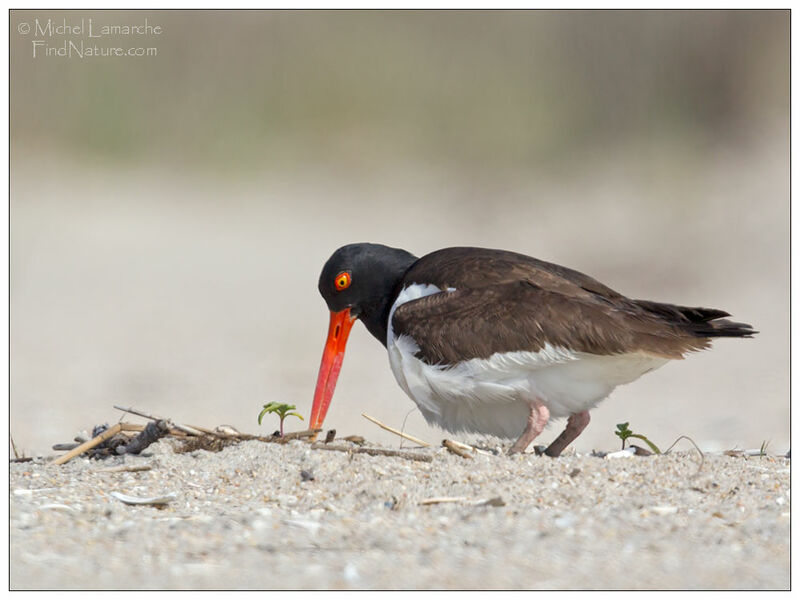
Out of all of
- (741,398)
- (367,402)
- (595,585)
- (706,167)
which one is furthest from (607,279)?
(595,585)

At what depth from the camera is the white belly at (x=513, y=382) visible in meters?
4.48

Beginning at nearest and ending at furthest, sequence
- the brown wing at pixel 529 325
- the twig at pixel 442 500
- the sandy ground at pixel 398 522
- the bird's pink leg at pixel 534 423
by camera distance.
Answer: the sandy ground at pixel 398 522 < the twig at pixel 442 500 < the brown wing at pixel 529 325 < the bird's pink leg at pixel 534 423

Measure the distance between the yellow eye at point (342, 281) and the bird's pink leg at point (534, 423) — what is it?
1196 mm

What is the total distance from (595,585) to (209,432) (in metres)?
1.92

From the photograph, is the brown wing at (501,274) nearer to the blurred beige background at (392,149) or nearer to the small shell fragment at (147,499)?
the small shell fragment at (147,499)

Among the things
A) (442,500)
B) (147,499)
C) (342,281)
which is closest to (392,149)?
(342,281)

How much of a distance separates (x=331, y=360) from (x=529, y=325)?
1.43 m

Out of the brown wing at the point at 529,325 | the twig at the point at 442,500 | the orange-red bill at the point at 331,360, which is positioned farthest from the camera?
the orange-red bill at the point at 331,360

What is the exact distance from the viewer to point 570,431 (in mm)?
4723

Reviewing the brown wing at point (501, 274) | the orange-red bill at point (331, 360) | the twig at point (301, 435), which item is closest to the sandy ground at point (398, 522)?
the twig at point (301, 435)

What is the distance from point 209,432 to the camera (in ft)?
14.4

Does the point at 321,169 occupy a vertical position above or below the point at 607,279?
above

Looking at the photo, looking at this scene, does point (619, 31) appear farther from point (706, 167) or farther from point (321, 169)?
point (321, 169)

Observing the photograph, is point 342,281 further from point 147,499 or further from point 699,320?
point 147,499
